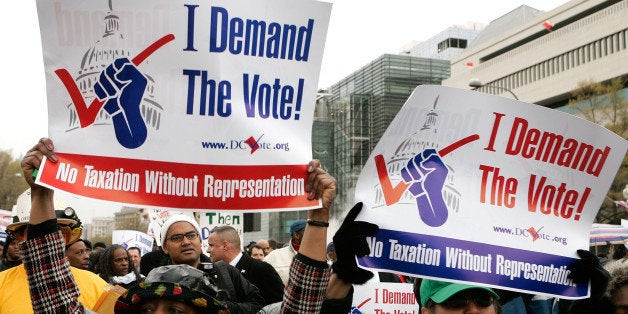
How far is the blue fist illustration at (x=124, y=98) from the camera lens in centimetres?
278

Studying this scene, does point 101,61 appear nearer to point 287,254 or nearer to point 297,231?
point 297,231

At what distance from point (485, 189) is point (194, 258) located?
6.90ft

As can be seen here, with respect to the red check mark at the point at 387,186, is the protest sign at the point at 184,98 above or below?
above

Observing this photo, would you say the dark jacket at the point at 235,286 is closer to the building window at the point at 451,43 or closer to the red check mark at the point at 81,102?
the red check mark at the point at 81,102

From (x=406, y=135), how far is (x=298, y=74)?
1.75 ft

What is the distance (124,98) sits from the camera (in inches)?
110

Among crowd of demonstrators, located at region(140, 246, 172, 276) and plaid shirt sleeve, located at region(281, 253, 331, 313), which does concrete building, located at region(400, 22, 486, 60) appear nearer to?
crowd of demonstrators, located at region(140, 246, 172, 276)

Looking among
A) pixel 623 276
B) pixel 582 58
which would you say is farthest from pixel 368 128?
pixel 623 276

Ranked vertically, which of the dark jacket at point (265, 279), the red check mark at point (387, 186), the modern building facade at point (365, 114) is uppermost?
the modern building facade at point (365, 114)

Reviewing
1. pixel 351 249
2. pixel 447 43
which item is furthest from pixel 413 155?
pixel 447 43

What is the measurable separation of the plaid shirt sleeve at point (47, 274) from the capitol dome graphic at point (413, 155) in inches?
49.8

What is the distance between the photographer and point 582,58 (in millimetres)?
48906

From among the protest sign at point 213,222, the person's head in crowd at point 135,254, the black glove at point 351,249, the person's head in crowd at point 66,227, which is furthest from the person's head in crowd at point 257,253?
the black glove at point 351,249

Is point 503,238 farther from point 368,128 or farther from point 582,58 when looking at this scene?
point 368,128
